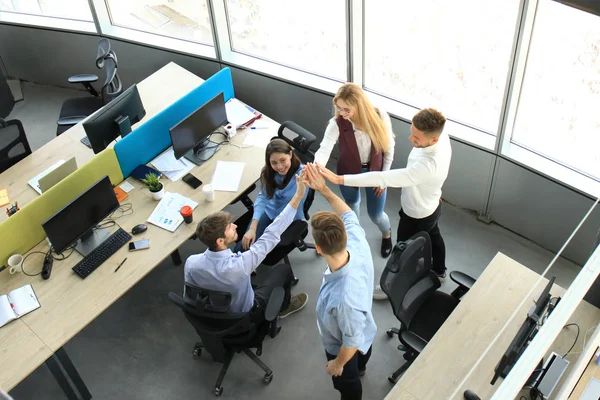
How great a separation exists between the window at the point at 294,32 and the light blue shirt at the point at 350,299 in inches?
92.2

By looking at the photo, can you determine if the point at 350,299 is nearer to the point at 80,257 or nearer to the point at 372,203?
the point at 372,203

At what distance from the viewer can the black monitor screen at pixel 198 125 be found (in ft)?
13.5

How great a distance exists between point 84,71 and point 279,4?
2.49m

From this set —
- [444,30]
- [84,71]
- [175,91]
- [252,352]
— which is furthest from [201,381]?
[84,71]

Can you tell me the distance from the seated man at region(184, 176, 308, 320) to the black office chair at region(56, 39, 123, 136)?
82.2 inches

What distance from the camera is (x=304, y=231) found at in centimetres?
399

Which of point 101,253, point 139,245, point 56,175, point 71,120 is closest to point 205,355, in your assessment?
point 139,245

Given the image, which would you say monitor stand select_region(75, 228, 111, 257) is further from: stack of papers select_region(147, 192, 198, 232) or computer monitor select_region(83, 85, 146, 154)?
computer monitor select_region(83, 85, 146, 154)

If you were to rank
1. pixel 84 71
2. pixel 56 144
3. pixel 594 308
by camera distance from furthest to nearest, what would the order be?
1. pixel 84 71
2. pixel 56 144
3. pixel 594 308

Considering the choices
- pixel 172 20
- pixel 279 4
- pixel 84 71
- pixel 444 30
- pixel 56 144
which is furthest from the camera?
pixel 84 71

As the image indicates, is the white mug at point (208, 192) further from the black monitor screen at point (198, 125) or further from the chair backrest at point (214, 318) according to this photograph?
the chair backrest at point (214, 318)

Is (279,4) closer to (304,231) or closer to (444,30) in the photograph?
(444,30)

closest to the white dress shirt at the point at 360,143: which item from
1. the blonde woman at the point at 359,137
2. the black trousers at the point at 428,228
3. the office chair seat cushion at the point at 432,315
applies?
the blonde woman at the point at 359,137

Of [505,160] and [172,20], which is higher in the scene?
[172,20]
